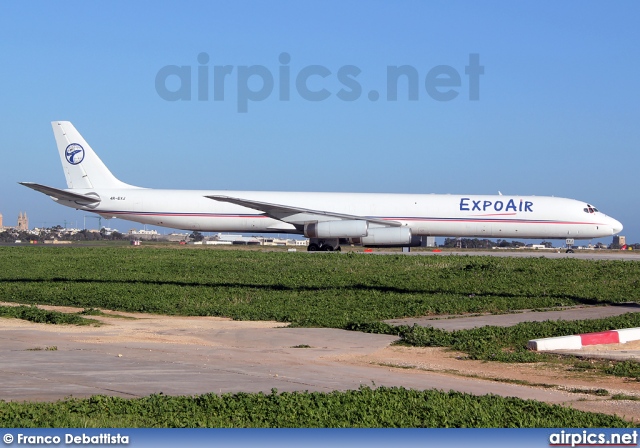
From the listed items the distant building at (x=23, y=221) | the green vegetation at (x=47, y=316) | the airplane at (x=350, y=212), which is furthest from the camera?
the distant building at (x=23, y=221)

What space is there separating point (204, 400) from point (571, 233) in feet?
130

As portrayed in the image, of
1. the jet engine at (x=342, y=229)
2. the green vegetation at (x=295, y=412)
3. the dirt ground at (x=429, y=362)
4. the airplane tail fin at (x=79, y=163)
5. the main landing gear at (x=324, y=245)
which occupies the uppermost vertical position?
the airplane tail fin at (x=79, y=163)

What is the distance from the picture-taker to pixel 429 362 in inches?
460

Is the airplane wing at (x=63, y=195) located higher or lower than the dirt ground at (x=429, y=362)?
higher

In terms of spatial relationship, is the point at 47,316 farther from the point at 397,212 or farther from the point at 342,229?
the point at 397,212

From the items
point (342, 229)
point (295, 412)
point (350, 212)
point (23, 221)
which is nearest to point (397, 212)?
point (350, 212)

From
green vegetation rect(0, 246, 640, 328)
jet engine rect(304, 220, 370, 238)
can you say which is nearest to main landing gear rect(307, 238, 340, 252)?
jet engine rect(304, 220, 370, 238)

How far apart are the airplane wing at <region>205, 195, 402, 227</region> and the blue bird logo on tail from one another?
945 centimetres

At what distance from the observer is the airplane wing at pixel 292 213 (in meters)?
41.2

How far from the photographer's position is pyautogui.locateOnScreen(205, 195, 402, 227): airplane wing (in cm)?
4119

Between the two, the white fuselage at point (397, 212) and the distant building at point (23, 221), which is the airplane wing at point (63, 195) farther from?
the distant building at point (23, 221)

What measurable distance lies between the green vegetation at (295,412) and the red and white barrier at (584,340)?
16.6 feet

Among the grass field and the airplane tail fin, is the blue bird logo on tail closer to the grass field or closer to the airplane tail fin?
the airplane tail fin

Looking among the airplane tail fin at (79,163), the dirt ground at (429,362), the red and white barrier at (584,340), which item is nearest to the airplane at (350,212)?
the airplane tail fin at (79,163)
